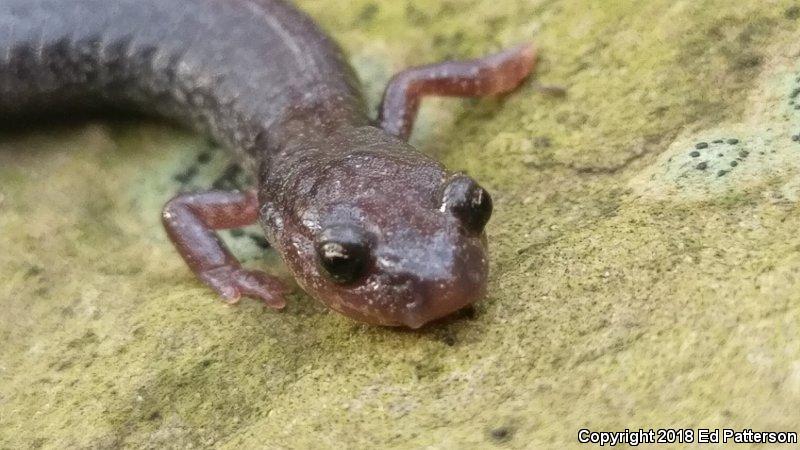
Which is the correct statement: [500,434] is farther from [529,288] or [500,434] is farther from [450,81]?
[450,81]

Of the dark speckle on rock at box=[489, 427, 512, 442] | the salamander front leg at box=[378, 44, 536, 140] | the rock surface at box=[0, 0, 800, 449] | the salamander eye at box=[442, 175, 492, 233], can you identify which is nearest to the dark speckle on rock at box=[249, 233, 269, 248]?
the rock surface at box=[0, 0, 800, 449]

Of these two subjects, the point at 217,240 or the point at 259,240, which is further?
the point at 259,240

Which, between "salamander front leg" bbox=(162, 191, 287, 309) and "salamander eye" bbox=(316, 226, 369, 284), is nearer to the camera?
"salamander eye" bbox=(316, 226, 369, 284)

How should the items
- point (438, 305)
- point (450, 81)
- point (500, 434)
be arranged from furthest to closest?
point (450, 81) < point (438, 305) < point (500, 434)

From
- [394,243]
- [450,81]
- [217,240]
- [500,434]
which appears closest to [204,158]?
[217,240]

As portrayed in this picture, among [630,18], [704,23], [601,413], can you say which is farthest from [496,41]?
[601,413]

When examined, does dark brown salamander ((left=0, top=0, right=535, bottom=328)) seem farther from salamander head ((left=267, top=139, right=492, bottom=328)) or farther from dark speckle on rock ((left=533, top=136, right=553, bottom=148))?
dark speckle on rock ((left=533, top=136, right=553, bottom=148))

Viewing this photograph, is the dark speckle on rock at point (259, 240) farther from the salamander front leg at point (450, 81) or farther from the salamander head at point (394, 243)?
the salamander front leg at point (450, 81)
